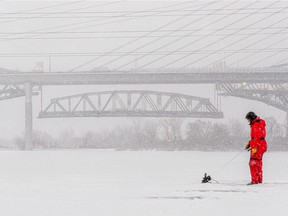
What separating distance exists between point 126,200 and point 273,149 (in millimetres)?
37921

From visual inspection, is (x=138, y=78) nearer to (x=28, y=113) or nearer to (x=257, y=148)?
(x=28, y=113)

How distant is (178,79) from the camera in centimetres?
5388

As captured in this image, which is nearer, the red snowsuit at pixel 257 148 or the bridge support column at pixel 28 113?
the red snowsuit at pixel 257 148

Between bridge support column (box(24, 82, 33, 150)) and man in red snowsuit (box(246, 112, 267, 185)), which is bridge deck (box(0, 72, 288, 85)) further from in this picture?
man in red snowsuit (box(246, 112, 267, 185))

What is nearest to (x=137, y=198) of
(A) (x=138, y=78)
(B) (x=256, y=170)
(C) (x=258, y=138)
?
(B) (x=256, y=170)

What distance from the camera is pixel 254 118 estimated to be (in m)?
11.9

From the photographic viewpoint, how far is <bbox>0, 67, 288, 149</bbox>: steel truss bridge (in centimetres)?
5253

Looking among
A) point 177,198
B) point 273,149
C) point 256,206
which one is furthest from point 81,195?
point 273,149

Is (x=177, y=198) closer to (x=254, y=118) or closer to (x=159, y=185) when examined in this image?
(x=159, y=185)

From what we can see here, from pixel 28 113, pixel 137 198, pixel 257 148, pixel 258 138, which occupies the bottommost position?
pixel 137 198

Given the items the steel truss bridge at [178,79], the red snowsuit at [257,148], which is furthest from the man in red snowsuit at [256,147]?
the steel truss bridge at [178,79]

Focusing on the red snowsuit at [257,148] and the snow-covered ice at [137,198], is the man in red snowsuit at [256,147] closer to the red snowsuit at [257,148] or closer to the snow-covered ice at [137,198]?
the red snowsuit at [257,148]

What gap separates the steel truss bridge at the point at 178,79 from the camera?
52.5 meters

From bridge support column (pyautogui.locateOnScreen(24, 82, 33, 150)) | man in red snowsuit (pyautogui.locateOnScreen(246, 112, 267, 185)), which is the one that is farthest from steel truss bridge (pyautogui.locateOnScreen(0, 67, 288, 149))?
man in red snowsuit (pyautogui.locateOnScreen(246, 112, 267, 185))
